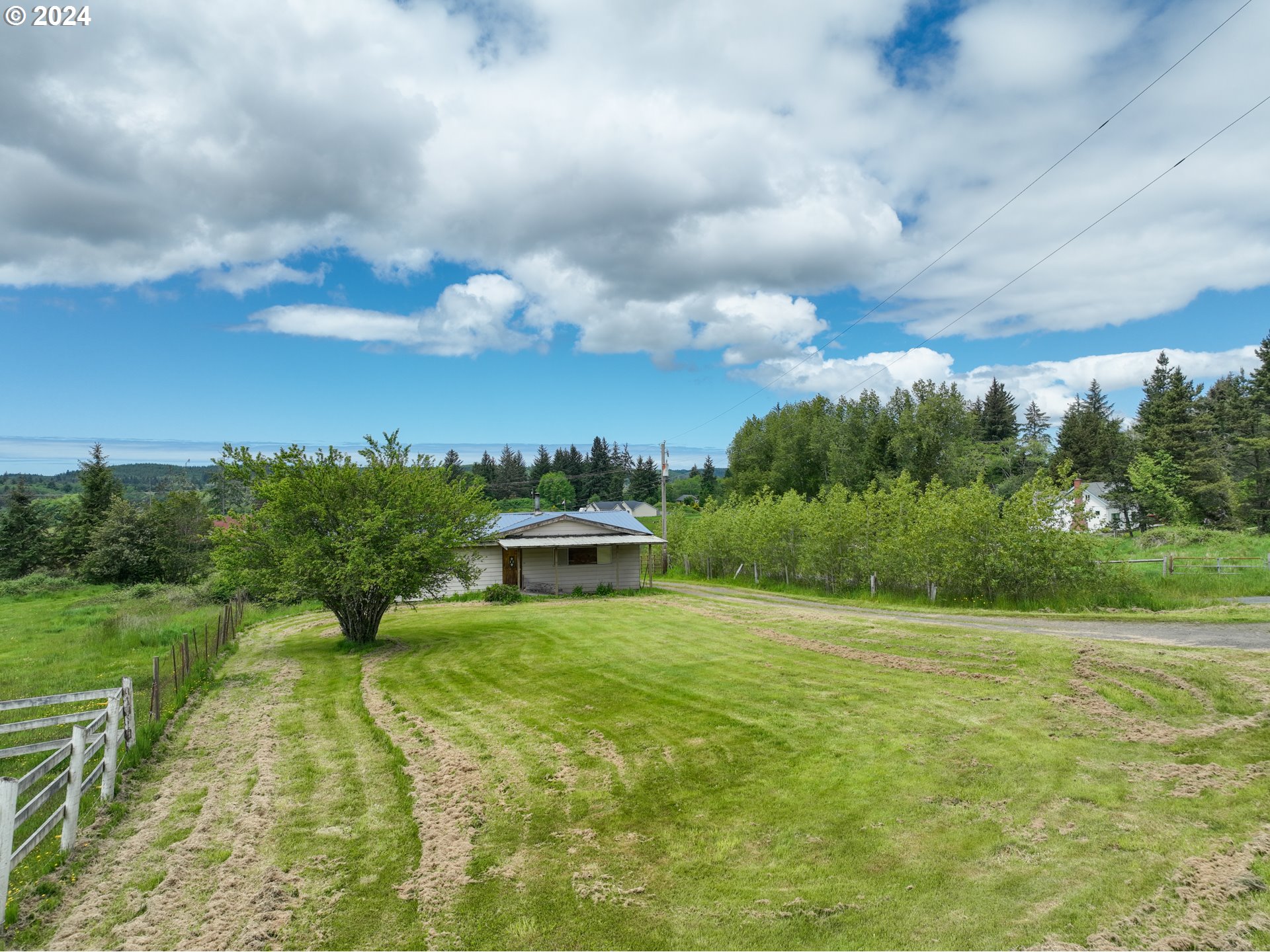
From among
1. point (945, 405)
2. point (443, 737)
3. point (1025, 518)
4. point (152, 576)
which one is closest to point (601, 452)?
point (945, 405)

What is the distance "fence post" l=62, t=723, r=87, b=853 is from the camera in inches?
249

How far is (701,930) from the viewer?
509 centimetres

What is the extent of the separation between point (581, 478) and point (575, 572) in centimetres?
9365

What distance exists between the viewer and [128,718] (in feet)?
29.6

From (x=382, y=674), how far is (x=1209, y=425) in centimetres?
6428

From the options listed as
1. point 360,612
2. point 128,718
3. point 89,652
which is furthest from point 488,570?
point 128,718

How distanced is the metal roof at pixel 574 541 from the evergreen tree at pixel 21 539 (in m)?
40.1

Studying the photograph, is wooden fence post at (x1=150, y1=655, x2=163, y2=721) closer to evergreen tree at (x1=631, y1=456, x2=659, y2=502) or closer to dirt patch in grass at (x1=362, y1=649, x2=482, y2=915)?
dirt patch in grass at (x1=362, y1=649, x2=482, y2=915)

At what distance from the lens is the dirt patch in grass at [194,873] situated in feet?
16.8

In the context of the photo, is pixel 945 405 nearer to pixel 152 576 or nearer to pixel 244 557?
pixel 244 557

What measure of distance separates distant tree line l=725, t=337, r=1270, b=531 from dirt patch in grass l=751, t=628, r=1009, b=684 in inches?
1078

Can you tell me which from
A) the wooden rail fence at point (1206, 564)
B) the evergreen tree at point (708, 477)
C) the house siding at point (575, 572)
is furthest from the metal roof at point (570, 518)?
the evergreen tree at point (708, 477)

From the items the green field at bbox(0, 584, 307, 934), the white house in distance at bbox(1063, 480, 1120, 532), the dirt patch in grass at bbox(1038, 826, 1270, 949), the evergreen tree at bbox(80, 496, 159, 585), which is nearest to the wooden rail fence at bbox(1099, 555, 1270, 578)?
the dirt patch in grass at bbox(1038, 826, 1270, 949)

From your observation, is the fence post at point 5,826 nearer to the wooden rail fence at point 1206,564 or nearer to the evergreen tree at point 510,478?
the wooden rail fence at point 1206,564
